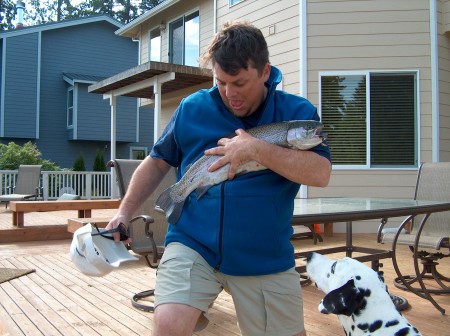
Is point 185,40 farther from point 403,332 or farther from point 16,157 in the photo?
point 403,332

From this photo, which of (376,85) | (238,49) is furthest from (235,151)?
(376,85)

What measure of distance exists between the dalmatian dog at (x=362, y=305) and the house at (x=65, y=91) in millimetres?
18303

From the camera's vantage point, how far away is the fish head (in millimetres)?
1845

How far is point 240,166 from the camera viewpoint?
1890mm

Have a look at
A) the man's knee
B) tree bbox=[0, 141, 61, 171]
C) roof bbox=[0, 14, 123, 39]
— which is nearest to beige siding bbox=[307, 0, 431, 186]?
the man's knee

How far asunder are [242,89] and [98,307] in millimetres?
3017

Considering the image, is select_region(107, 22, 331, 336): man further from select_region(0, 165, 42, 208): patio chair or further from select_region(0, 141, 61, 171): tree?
select_region(0, 141, 61, 171): tree

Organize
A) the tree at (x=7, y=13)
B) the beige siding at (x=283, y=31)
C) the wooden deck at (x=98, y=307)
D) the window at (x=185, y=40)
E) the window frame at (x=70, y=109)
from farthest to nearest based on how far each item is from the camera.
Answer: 1. the tree at (x=7, y=13)
2. the window frame at (x=70, y=109)
3. the window at (x=185, y=40)
4. the beige siding at (x=283, y=31)
5. the wooden deck at (x=98, y=307)

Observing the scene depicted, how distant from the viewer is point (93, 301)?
14.7 ft

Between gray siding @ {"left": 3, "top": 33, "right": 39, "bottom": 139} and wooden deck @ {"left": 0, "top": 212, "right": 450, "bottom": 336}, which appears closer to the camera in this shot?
wooden deck @ {"left": 0, "top": 212, "right": 450, "bottom": 336}

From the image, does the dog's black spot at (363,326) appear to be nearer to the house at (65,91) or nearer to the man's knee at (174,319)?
the man's knee at (174,319)

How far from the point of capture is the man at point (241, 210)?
6.02ft

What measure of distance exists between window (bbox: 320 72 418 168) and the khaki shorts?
23.6 ft

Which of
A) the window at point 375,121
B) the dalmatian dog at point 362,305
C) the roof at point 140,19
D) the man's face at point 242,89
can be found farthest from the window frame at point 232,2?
the dalmatian dog at point 362,305
